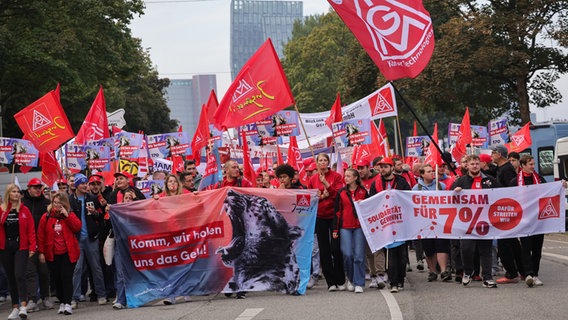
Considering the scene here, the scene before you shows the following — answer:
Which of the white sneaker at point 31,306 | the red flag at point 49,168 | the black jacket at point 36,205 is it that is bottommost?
the white sneaker at point 31,306

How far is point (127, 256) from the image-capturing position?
1427 cm

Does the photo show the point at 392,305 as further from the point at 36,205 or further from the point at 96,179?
the point at 36,205

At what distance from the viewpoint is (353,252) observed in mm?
14531

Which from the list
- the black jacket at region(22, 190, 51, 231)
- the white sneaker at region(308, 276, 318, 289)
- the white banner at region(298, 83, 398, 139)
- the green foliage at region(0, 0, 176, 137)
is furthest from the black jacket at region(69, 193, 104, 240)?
the green foliage at region(0, 0, 176, 137)

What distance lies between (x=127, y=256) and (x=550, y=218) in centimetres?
574

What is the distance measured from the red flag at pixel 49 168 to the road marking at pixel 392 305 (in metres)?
7.99

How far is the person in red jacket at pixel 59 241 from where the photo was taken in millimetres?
14219

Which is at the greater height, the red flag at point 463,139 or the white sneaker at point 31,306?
the red flag at point 463,139

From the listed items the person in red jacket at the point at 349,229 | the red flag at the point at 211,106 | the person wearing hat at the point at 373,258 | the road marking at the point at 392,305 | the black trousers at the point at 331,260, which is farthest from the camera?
the red flag at the point at 211,106

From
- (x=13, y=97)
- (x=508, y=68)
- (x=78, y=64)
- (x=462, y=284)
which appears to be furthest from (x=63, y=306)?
(x=508, y=68)

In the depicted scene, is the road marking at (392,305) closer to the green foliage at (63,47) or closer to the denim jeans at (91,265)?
the denim jeans at (91,265)

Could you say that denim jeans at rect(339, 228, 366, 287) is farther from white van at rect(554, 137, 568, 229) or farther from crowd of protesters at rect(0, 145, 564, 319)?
white van at rect(554, 137, 568, 229)

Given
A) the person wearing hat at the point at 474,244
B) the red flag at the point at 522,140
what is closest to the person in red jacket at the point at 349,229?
the person wearing hat at the point at 474,244

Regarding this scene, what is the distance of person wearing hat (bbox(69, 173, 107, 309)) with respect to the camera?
14.7 m
